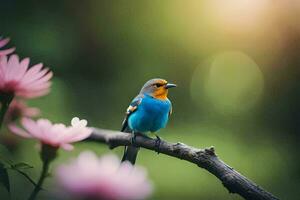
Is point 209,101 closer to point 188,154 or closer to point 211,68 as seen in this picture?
point 211,68

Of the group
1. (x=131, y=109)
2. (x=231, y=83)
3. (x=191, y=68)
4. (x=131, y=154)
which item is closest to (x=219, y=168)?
(x=131, y=154)

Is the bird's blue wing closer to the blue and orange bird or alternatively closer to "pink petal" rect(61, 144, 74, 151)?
the blue and orange bird

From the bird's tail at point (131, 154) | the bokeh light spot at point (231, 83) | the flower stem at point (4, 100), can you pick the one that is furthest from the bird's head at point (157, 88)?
the bokeh light spot at point (231, 83)

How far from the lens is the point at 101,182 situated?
0.12m

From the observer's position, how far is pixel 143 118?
47 centimetres

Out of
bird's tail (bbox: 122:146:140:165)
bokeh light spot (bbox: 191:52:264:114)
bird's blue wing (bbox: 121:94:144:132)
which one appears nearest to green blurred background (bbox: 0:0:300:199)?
bokeh light spot (bbox: 191:52:264:114)

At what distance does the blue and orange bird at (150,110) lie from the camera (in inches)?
18.1

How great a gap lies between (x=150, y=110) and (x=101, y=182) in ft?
1.24

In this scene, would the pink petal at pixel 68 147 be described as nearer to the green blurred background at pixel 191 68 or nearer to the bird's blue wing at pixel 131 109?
the bird's blue wing at pixel 131 109

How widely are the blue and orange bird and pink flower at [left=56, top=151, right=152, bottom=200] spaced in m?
0.30

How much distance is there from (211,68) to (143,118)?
1.86 ft

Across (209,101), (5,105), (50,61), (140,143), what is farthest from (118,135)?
(209,101)

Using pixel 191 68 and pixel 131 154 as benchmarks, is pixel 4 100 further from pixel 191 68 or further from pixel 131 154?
pixel 191 68

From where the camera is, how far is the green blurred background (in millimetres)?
819
